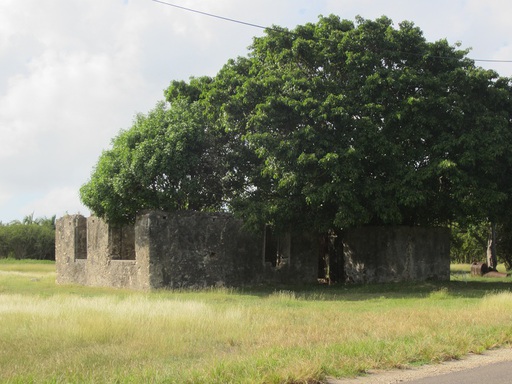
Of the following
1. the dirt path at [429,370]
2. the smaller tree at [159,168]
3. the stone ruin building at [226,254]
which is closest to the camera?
the dirt path at [429,370]

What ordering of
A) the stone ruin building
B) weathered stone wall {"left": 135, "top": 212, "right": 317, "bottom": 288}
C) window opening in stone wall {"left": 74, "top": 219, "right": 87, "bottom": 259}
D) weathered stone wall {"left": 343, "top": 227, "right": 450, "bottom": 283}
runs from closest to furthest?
1. weathered stone wall {"left": 135, "top": 212, "right": 317, "bottom": 288}
2. the stone ruin building
3. weathered stone wall {"left": 343, "top": 227, "right": 450, "bottom": 283}
4. window opening in stone wall {"left": 74, "top": 219, "right": 87, "bottom": 259}

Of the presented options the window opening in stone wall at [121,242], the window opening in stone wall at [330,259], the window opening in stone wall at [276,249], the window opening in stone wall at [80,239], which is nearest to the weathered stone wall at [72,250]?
the window opening in stone wall at [80,239]

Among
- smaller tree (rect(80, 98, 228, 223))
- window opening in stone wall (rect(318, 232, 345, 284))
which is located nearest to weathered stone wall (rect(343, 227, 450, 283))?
window opening in stone wall (rect(318, 232, 345, 284))

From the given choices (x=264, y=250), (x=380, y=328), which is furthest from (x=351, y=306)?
(x=264, y=250)

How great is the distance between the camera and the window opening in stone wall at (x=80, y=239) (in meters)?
28.9

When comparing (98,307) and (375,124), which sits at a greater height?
(375,124)

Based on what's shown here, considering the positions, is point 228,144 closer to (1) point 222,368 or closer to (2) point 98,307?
(2) point 98,307

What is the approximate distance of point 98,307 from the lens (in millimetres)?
14656

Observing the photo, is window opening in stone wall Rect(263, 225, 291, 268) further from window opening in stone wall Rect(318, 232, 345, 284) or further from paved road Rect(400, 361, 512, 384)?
paved road Rect(400, 361, 512, 384)

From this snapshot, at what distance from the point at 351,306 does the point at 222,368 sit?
10.2 meters

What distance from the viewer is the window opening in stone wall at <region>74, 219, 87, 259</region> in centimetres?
2889

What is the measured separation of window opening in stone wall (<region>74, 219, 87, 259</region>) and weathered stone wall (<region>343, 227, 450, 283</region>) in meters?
11.9

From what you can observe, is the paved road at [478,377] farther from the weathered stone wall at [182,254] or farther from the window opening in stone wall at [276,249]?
the window opening in stone wall at [276,249]

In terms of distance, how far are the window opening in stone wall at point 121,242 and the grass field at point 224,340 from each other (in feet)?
31.8
